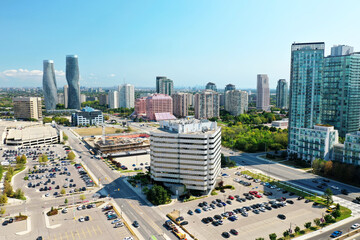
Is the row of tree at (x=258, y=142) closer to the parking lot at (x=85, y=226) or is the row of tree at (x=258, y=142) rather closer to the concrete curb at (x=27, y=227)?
the parking lot at (x=85, y=226)

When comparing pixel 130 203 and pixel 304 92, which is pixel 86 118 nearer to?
pixel 130 203

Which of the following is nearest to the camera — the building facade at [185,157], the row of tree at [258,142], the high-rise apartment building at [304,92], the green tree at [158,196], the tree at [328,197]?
the tree at [328,197]

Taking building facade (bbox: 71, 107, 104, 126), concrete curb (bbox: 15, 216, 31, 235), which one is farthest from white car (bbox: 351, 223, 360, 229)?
building facade (bbox: 71, 107, 104, 126)

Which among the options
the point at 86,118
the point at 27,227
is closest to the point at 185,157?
the point at 27,227

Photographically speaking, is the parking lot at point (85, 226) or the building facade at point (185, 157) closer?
the parking lot at point (85, 226)

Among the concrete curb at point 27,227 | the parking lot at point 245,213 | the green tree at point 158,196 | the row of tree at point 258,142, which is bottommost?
the concrete curb at point 27,227

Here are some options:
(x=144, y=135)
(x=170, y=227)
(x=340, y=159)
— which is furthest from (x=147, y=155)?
(x=340, y=159)

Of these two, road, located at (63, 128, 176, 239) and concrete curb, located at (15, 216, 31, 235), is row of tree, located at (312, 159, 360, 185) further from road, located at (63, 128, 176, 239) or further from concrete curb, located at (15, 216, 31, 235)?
concrete curb, located at (15, 216, 31, 235)

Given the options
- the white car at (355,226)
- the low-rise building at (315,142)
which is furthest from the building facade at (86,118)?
the white car at (355,226)
